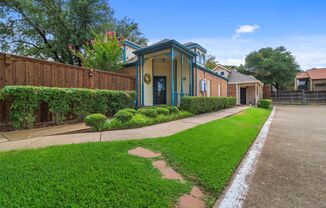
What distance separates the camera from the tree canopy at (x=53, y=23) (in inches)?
606

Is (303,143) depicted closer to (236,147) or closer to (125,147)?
(236,147)

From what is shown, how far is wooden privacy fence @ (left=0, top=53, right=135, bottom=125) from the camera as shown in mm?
5262

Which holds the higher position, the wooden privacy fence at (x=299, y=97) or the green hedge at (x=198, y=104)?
the wooden privacy fence at (x=299, y=97)

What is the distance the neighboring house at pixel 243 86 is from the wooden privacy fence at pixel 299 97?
258 inches

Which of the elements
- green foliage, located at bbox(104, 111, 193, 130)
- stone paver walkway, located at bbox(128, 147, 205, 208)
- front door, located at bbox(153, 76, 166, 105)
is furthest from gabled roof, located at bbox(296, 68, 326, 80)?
stone paver walkway, located at bbox(128, 147, 205, 208)

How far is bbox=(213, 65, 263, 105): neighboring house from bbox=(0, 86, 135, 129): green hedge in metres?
18.1

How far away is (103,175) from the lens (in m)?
2.38

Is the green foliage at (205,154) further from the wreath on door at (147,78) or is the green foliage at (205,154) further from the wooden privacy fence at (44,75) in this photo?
the wreath on door at (147,78)

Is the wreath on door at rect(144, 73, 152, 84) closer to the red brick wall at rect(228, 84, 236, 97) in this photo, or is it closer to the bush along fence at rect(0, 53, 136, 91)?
the bush along fence at rect(0, 53, 136, 91)

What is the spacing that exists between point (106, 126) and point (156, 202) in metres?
3.84

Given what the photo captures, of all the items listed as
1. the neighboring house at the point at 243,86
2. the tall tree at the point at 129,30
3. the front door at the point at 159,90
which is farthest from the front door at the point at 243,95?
the front door at the point at 159,90

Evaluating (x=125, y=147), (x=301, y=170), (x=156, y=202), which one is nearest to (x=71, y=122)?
(x=125, y=147)

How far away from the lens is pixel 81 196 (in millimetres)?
1960

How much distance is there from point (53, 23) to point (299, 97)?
32321 millimetres
